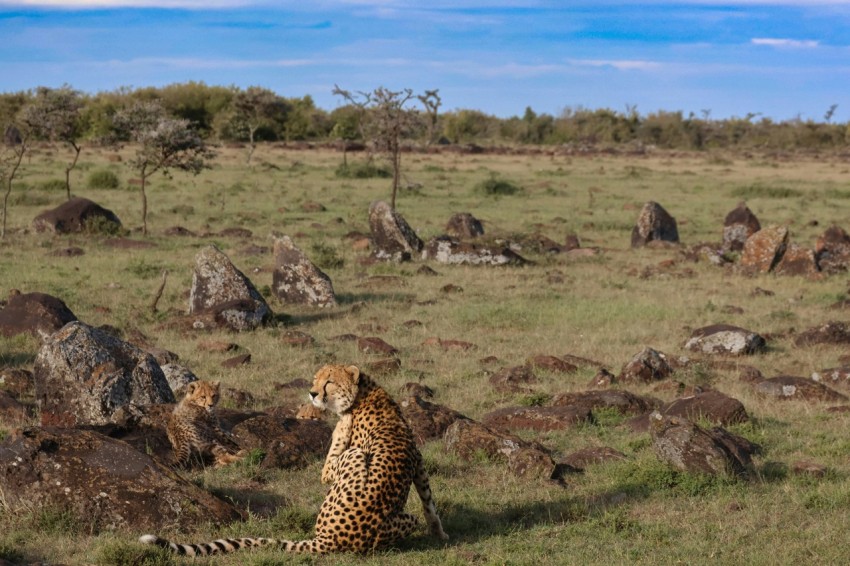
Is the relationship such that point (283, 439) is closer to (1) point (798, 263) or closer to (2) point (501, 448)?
(2) point (501, 448)

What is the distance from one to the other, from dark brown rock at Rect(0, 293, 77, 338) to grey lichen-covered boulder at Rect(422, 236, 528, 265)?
395 inches

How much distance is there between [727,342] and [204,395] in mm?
8731

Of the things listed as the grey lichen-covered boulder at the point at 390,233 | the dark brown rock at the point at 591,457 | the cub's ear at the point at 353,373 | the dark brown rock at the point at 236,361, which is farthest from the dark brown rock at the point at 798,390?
the grey lichen-covered boulder at the point at 390,233

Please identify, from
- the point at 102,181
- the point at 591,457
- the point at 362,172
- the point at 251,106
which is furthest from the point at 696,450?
the point at 251,106

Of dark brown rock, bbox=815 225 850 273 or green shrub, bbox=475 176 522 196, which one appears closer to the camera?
dark brown rock, bbox=815 225 850 273

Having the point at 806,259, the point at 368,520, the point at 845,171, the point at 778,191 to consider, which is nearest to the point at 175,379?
the point at 368,520

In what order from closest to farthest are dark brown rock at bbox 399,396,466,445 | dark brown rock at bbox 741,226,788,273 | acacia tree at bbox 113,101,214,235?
dark brown rock at bbox 399,396,466,445, dark brown rock at bbox 741,226,788,273, acacia tree at bbox 113,101,214,235

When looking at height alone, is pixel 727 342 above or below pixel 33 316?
below

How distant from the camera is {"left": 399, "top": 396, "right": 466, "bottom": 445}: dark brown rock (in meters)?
10.9

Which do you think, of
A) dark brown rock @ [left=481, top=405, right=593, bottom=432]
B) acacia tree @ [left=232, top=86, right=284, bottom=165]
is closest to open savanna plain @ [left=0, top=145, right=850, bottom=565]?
dark brown rock @ [left=481, top=405, right=593, bottom=432]

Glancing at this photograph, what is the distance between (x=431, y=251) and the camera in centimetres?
2464

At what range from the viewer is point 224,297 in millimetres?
17547

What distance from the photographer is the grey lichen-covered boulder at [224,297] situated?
665 inches

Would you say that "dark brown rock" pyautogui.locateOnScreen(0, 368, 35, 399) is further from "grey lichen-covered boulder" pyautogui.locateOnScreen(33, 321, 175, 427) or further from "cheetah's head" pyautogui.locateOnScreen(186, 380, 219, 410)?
"cheetah's head" pyautogui.locateOnScreen(186, 380, 219, 410)
